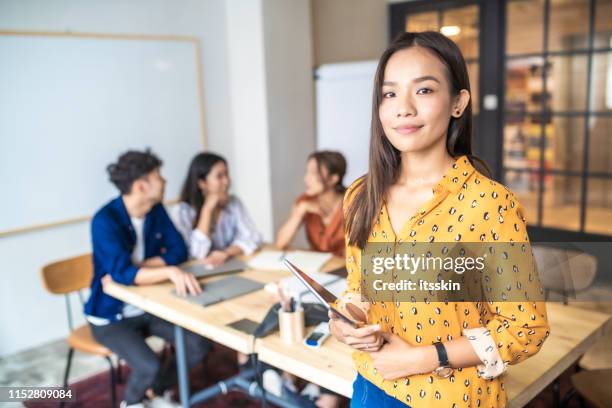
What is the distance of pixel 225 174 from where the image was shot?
282 cm

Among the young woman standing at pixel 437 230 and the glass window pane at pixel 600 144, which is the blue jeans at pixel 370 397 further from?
the glass window pane at pixel 600 144

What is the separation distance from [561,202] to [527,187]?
0.91 feet

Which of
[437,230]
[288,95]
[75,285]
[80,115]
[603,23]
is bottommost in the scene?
[75,285]

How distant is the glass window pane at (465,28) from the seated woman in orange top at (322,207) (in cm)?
221

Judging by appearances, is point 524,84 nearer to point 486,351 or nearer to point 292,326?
point 292,326

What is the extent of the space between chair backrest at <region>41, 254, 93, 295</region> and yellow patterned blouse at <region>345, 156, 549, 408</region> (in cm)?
191

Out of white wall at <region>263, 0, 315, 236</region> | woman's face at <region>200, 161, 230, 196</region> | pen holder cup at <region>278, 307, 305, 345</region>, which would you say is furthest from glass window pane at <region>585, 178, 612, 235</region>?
pen holder cup at <region>278, 307, 305, 345</region>

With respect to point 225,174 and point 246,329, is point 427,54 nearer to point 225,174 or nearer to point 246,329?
point 246,329

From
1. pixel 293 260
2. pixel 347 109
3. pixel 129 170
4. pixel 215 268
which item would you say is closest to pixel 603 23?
pixel 347 109

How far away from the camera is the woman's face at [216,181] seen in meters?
2.78

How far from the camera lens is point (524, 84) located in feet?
14.0

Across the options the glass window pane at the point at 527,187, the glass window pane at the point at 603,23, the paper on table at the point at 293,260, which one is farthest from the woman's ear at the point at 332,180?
the glass window pane at the point at 603,23

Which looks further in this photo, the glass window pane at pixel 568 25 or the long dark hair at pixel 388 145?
the glass window pane at pixel 568 25

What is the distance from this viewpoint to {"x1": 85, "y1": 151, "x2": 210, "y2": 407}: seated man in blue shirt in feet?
7.29
